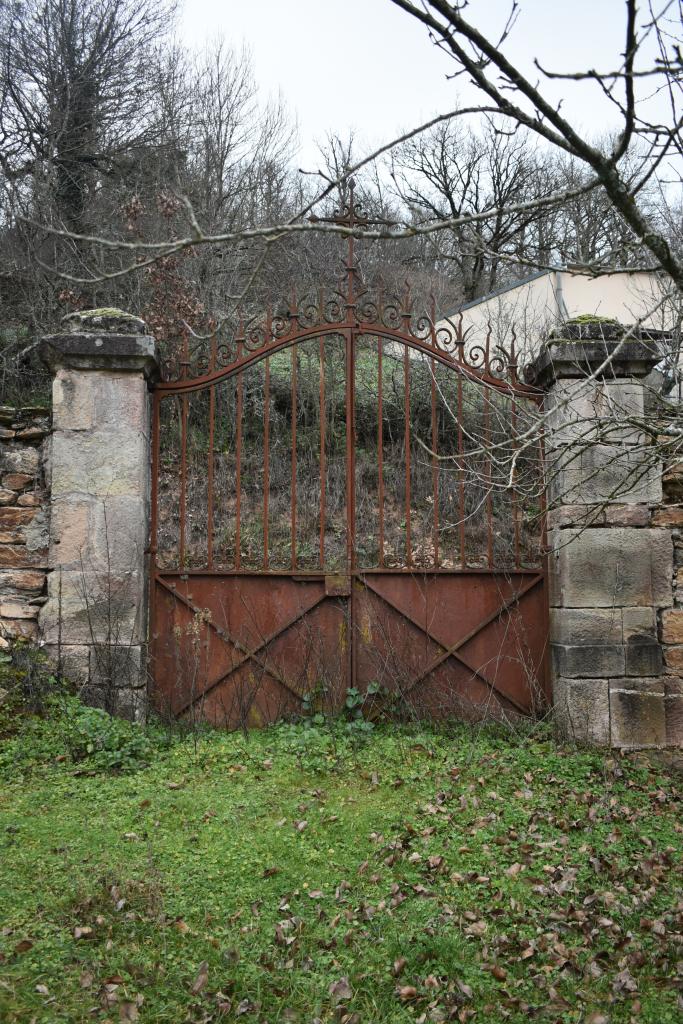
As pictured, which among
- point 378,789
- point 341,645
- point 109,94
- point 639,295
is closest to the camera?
point 378,789

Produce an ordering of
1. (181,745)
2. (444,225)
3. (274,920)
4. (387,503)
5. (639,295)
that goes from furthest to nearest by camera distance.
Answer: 1. (639,295)
2. (387,503)
3. (181,745)
4. (274,920)
5. (444,225)

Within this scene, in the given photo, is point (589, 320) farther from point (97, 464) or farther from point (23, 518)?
point (23, 518)

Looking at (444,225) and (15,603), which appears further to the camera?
(15,603)

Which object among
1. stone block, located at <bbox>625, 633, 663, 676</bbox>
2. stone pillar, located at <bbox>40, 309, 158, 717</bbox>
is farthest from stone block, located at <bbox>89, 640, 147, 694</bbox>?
stone block, located at <bbox>625, 633, 663, 676</bbox>

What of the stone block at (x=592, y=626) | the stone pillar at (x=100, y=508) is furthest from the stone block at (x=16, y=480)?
the stone block at (x=592, y=626)

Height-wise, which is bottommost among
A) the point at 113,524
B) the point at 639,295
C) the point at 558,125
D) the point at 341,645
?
the point at 341,645

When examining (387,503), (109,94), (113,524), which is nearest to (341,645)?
(113,524)

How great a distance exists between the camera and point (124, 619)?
4.95 metres

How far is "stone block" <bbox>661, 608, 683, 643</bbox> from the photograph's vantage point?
508 centimetres

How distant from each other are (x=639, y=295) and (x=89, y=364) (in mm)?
10028

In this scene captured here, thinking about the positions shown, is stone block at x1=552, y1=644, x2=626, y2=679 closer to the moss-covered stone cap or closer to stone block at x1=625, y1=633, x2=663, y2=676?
stone block at x1=625, y1=633, x2=663, y2=676

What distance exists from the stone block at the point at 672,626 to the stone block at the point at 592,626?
0.22 m

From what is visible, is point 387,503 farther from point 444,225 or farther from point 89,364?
point 444,225

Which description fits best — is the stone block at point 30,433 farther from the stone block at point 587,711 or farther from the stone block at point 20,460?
the stone block at point 587,711
